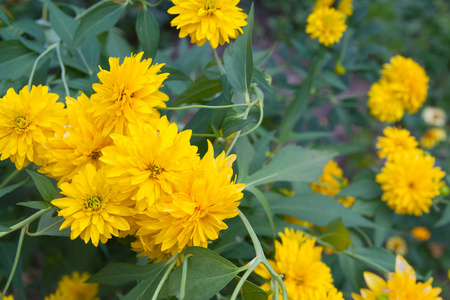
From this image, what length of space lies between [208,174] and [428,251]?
4.95 feet

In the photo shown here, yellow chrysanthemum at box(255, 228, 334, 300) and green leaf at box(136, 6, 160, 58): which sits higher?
green leaf at box(136, 6, 160, 58)

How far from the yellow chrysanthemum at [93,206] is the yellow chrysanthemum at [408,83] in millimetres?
915

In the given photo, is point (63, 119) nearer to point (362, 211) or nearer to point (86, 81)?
point (86, 81)

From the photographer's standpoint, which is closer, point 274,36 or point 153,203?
point 153,203

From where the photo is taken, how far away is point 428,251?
1672 millimetres

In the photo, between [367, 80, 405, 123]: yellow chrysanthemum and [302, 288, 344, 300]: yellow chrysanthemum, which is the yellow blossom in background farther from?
[302, 288, 344, 300]: yellow chrysanthemum

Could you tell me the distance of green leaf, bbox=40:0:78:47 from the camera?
82 cm

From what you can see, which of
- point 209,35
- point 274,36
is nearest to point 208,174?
point 209,35

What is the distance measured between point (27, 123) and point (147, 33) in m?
0.30

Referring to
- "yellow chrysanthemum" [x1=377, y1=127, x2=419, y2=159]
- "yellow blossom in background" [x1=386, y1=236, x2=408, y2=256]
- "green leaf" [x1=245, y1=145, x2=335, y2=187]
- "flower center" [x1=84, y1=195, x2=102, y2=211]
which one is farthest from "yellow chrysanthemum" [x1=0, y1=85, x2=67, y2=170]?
"yellow blossom in background" [x1=386, y1=236, x2=408, y2=256]

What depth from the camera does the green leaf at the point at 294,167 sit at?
781 millimetres

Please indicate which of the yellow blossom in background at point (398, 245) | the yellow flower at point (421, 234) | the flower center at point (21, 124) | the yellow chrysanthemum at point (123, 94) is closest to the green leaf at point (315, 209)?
the yellow chrysanthemum at point (123, 94)

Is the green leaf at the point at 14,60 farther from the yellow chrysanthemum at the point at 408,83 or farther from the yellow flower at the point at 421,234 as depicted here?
the yellow flower at the point at 421,234

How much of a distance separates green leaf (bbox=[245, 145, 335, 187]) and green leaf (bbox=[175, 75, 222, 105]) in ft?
0.60
